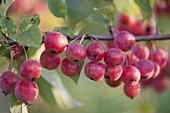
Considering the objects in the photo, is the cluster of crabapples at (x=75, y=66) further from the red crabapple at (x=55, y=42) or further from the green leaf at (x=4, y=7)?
the green leaf at (x=4, y=7)

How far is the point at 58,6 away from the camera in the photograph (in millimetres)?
2080

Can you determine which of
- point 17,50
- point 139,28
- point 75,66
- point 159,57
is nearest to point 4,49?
point 17,50

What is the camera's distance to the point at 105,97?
4.70 m

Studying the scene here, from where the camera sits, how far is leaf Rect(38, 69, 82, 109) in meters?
Answer: 2.45

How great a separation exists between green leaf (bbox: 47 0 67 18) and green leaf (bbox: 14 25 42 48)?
0.36 meters

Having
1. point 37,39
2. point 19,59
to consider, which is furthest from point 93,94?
point 37,39

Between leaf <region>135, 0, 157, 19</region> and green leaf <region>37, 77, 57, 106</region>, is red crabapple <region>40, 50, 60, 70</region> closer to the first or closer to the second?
green leaf <region>37, 77, 57, 106</region>

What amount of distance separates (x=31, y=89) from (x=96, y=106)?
2856mm

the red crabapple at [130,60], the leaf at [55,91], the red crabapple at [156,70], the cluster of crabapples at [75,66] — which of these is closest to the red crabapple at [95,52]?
the cluster of crabapples at [75,66]

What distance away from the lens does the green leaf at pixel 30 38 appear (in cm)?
163

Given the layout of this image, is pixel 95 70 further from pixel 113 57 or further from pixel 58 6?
pixel 58 6

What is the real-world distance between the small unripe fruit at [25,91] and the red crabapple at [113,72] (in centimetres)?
31

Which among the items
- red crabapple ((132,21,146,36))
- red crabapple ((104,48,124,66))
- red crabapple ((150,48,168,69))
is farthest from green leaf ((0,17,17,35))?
red crabapple ((132,21,146,36))

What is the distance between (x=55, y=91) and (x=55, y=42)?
891mm
